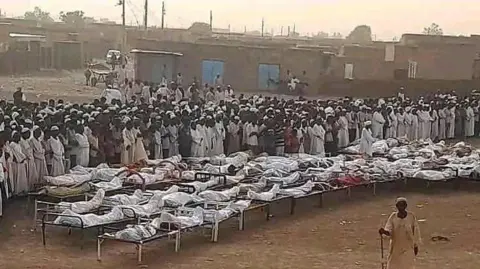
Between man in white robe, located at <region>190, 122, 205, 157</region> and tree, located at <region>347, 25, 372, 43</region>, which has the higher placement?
tree, located at <region>347, 25, 372, 43</region>

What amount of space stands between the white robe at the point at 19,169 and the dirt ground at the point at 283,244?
412 millimetres

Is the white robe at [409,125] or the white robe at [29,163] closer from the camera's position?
the white robe at [29,163]

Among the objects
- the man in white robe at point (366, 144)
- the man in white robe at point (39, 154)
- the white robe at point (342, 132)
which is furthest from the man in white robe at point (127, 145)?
the white robe at point (342, 132)

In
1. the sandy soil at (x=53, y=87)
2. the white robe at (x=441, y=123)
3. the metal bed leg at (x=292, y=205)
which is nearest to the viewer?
the metal bed leg at (x=292, y=205)

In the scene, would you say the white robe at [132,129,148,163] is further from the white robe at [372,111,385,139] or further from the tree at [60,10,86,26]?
the tree at [60,10,86,26]

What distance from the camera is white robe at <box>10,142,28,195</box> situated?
46.6 ft

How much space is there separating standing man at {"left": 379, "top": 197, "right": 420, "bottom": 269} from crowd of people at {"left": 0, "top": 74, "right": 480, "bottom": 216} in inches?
261

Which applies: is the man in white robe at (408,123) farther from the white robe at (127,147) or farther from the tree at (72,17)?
the tree at (72,17)

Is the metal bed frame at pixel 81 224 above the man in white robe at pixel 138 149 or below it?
below

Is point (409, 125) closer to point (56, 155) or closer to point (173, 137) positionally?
point (173, 137)

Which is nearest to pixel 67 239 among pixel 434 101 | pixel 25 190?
pixel 25 190

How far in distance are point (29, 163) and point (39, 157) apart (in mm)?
248

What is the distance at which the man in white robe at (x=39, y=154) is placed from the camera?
14.7 m

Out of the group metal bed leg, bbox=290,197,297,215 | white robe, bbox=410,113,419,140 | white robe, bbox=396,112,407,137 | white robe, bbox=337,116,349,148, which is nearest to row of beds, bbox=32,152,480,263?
metal bed leg, bbox=290,197,297,215
